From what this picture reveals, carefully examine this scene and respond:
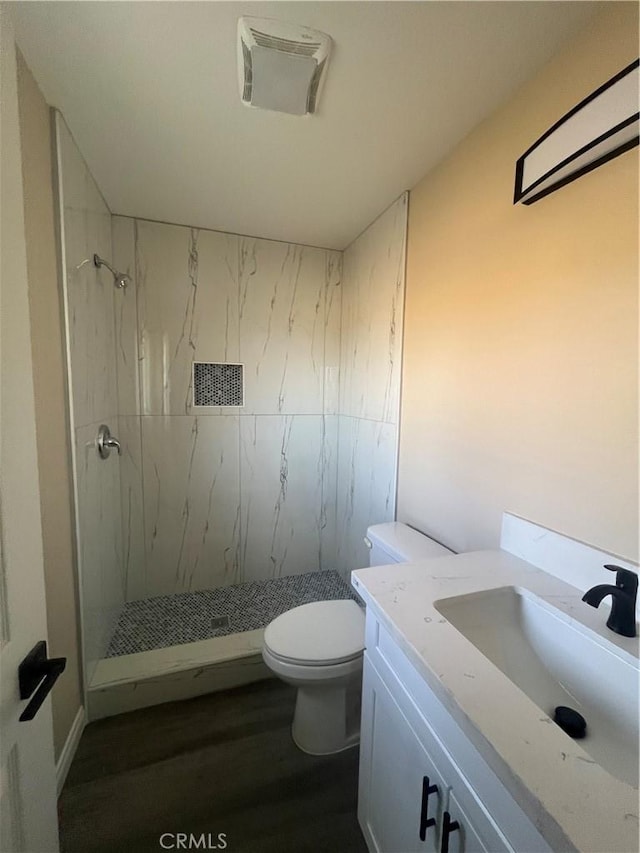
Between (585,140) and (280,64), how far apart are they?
861 millimetres

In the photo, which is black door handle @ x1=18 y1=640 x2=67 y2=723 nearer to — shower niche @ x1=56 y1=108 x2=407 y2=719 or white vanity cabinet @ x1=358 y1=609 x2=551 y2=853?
white vanity cabinet @ x1=358 y1=609 x2=551 y2=853

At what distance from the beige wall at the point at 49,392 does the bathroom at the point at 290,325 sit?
0.01m

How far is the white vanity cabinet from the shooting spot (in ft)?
1.75

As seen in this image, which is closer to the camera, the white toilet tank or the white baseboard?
the white baseboard

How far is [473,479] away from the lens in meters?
1.27

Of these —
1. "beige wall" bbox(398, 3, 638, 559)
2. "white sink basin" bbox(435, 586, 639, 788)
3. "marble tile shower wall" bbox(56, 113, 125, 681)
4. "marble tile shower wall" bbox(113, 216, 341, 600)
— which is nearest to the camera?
"white sink basin" bbox(435, 586, 639, 788)

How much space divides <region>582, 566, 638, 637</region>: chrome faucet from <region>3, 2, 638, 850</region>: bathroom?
0.37 feet

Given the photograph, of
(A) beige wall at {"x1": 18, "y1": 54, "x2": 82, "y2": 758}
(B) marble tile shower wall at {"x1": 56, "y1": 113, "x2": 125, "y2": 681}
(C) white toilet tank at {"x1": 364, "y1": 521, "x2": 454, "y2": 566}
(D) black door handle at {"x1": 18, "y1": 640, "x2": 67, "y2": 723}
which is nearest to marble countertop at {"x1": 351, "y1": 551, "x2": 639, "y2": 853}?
(C) white toilet tank at {"x1": 364, "y1": 521, "x2": 454, "y2": 566}

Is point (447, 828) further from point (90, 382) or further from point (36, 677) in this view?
point (90, 382)

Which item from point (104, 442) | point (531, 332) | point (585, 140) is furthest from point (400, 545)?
point (104, 442)

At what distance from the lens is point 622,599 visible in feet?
2.37

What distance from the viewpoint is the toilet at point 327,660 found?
1263 mm

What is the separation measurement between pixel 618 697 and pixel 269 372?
2084 millimetres

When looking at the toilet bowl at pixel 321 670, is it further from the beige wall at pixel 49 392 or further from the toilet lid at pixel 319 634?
the beige wall at pixel 49 392
